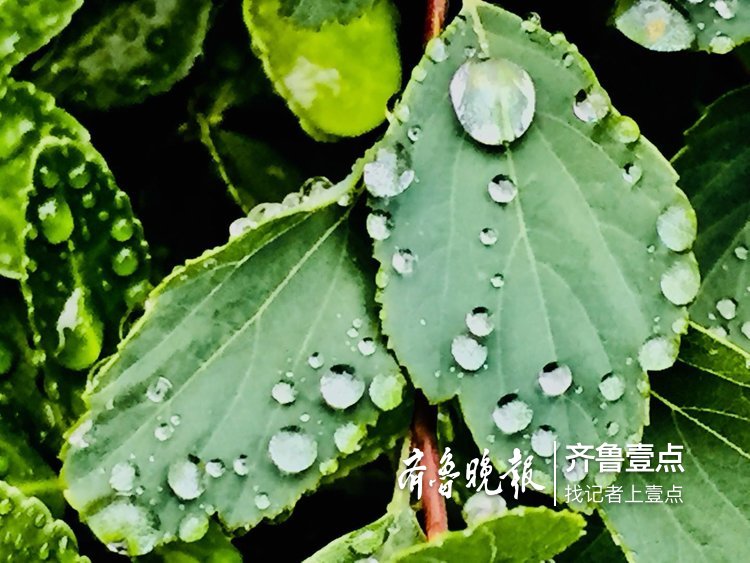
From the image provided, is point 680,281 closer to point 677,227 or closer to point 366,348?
point 677,227

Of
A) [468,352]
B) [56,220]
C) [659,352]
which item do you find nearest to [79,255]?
[56,220]


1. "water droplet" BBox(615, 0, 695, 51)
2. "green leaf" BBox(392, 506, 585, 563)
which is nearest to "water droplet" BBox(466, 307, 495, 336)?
"green leaf" BBox(392, 506, 585, 563)

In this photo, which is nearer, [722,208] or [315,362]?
[315,362]

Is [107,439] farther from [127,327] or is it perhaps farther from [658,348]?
[658,348]

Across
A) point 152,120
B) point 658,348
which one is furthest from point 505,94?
point 152,120

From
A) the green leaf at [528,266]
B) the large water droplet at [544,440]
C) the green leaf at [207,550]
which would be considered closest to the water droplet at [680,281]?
the green leaf at [528,266]

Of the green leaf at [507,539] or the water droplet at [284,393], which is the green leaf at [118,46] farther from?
the green leaf at [507,539]
